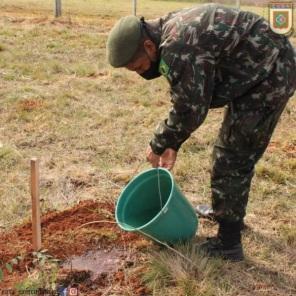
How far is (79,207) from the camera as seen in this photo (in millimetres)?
3795

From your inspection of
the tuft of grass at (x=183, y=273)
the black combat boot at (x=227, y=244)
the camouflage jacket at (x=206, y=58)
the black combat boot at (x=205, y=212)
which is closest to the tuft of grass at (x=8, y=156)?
the black combat boot at (x=205, y=212)

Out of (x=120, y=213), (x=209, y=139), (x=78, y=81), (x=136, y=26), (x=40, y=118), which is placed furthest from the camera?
Answer: (x=78, y=81)

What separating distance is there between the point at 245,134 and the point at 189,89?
514 millimetres

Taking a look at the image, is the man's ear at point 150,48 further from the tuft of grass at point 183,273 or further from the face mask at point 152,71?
the tuft of grass at point 183,273

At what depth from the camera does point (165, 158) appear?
9.43 ft

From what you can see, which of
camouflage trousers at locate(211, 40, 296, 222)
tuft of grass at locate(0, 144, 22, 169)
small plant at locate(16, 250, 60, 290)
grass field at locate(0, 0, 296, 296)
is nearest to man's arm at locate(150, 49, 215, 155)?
camouflage trousers at locate(211, 40, 296, 222)

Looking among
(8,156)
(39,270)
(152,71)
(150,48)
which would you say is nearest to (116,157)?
(8,156)

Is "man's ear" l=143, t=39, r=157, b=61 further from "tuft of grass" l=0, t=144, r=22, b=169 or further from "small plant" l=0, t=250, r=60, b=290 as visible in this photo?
"tuft of grass" l=0, t=144, r=22, b=169

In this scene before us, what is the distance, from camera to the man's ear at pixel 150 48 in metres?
2.55

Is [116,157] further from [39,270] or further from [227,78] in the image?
[227,78]

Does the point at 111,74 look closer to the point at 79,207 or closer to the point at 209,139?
the point at 209,139

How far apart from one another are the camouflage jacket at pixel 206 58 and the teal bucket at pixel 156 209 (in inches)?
14.2

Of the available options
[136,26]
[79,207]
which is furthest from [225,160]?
[79,207]

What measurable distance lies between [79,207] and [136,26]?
5.50 ft
